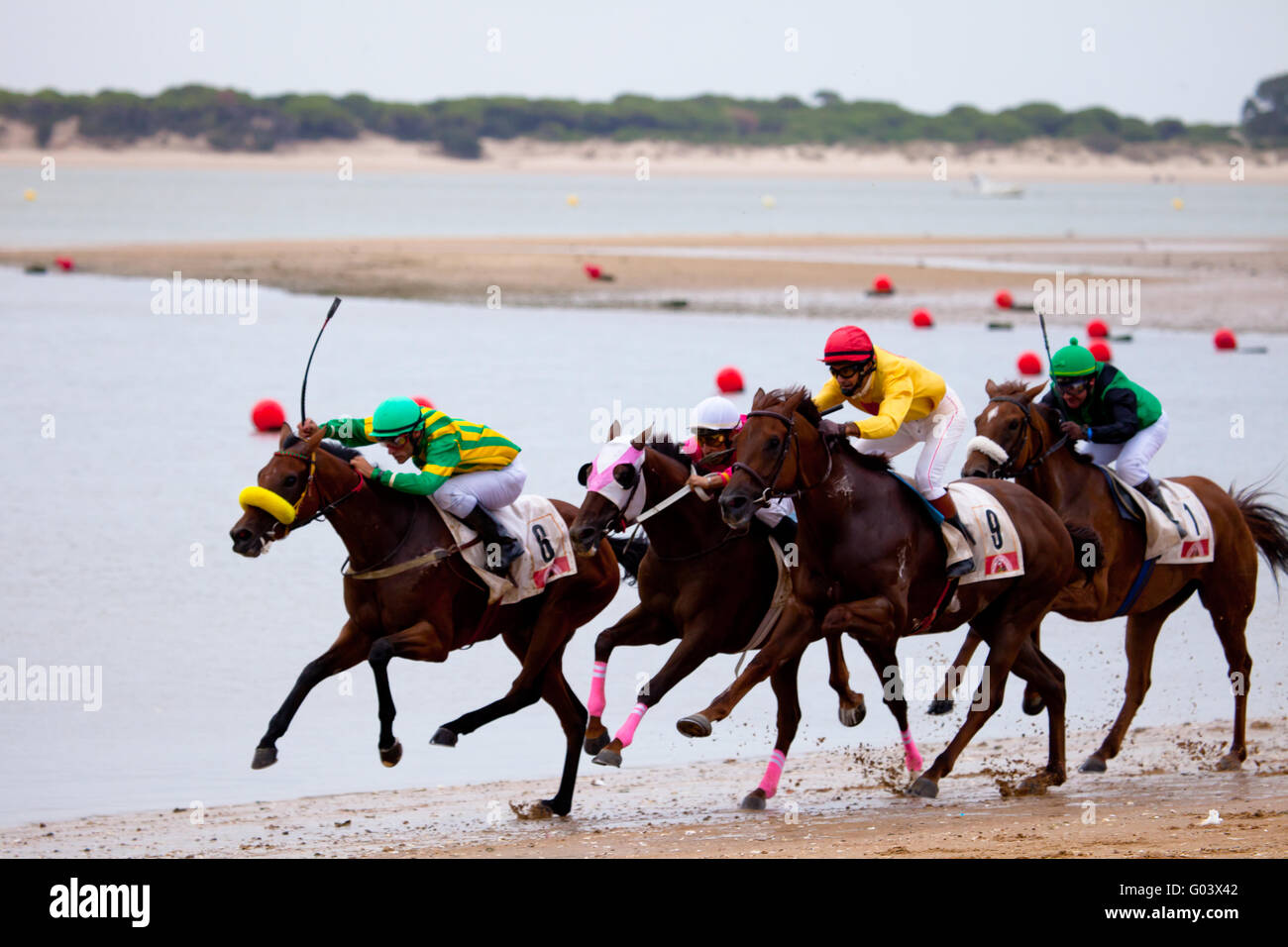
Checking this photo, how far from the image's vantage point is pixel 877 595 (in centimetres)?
917

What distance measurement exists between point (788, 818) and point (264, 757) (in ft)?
8.81

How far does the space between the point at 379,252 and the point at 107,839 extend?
40099 mm

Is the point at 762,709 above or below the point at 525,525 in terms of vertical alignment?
below

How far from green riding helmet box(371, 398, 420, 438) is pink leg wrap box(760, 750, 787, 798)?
2676 mm

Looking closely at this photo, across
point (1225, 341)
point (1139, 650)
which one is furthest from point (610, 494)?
point (1225, 341)

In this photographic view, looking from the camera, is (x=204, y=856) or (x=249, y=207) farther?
(x=249, y=207)

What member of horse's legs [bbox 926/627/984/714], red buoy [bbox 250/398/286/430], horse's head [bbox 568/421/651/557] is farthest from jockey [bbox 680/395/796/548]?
red buoy [bbox 250/398/286/430]

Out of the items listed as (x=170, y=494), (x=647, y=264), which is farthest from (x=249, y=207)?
(x=170, y=494)

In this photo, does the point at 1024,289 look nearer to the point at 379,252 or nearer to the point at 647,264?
the point at 647,264

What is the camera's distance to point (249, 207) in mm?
79875

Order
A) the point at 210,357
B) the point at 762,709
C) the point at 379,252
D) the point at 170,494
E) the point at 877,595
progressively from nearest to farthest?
1. the point at 877,595
2. the point at 762,709
3. the point at 170,494
4. the point at 210,357
5. the point at 379,252

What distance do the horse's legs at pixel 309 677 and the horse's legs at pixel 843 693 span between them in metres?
2.68

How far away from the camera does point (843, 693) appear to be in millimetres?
10266
